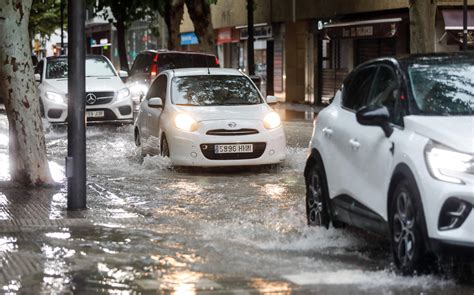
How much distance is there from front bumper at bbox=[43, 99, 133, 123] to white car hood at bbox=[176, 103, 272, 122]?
7937mm

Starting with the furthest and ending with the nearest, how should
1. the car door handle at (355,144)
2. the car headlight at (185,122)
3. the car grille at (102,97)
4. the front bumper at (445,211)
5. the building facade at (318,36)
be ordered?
the building facade at (318,36) → the car grille at (102,97) → the car headlight at (185,122) → the car door handle at (355,144) → the front bumper at (445,211)

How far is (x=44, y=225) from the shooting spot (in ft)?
32.6

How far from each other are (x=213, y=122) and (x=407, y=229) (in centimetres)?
772

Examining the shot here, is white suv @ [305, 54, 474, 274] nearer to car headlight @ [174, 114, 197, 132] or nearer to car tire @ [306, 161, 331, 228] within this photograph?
car tire @ [306, 161, 331, 228]

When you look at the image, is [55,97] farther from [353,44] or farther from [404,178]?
[404,178]

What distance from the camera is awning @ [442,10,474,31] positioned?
28.5 metres

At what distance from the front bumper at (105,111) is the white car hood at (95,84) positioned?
0.36 m

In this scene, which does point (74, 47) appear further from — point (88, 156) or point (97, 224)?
point (88, 156)

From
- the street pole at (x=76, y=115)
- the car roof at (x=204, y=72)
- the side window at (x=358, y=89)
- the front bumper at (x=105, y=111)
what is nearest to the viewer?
the side window at (x=358, y=89)

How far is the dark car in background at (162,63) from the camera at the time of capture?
27062mm

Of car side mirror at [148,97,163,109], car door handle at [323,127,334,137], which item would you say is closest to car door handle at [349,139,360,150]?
car door handle at [323,127,334,137]

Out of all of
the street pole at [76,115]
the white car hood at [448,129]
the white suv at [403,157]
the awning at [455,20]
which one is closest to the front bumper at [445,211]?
the white suv at [403,157]

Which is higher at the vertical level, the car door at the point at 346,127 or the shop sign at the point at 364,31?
the shop sign at the point at 364,31

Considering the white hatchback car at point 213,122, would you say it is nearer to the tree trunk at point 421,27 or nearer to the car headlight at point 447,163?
the tree trunk at point 421,27
